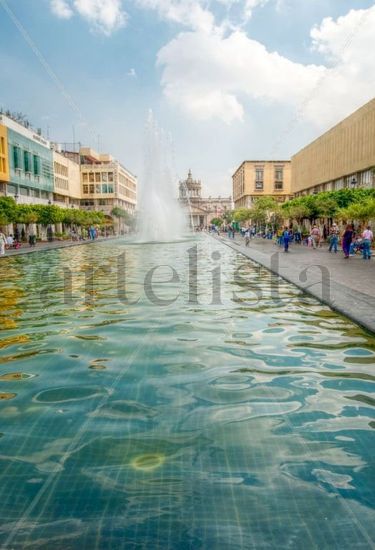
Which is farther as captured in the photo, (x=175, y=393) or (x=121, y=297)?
A: (x=121, y=297)

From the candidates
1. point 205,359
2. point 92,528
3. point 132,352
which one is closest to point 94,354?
point 132,352

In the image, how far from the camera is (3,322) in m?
9.24

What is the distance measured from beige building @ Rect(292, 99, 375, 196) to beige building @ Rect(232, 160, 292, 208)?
45.5 m

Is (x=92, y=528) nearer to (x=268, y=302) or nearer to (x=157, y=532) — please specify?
(x=157, y=532)

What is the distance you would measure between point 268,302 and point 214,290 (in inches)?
88.0

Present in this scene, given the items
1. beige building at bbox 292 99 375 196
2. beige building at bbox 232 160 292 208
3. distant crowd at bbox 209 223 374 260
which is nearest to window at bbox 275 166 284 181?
beige building at bbox 232 160 292 208

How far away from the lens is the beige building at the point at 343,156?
45062 millimetres

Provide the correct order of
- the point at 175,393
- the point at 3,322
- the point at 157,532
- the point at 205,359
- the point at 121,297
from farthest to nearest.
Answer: the point at 121,297 < the point at 3,322 < the point at 205,359 < the point at 175,393 < the point at 157,532

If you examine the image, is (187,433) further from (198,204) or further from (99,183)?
(198,204)

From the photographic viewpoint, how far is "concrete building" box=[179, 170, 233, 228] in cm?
15000

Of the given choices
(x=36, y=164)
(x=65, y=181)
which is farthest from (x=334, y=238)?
(x=65, y=181)

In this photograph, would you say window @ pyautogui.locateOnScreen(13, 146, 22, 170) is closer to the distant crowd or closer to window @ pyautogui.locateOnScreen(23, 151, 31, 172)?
window @ pyautogui.locateOnScreen(23, 151, 31, 172)

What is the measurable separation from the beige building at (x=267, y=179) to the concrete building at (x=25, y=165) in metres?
57.0

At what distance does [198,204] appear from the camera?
157m
